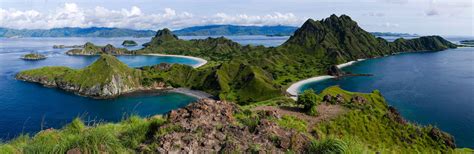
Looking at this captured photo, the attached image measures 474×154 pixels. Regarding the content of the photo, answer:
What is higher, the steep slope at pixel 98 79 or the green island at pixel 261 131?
the green island at pixel 261 131

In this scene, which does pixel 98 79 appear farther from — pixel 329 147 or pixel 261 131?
pixel 329 147

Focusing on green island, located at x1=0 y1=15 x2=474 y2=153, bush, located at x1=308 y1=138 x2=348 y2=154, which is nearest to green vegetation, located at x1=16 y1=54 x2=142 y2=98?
green island, located at x1=0 y1=15 x2=474 y2=153

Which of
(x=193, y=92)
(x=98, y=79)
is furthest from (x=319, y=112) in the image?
(x=98, y=79)

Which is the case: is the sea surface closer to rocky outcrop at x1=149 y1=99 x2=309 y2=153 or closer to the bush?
rocky outcrop at x1=149 y1=99 x2=309 y2=153

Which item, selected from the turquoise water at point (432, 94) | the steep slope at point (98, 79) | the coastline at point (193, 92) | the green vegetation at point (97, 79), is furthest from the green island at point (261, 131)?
the green vegetation at point (97, 79)

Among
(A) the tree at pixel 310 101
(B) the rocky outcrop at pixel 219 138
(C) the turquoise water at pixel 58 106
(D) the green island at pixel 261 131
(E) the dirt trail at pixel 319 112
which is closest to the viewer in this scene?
(D) the green island at pixel 261 131

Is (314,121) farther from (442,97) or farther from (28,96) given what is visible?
(28,96)

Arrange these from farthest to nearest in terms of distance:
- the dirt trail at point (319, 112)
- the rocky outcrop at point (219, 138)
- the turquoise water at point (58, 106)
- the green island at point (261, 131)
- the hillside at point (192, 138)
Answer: the turquoise water at point (58, 106) → the dirt trail at point (319, 112) → the rocky outcrop at point (219, 138) → the green island at point (261, 131) → the hillside at point (192, 138)

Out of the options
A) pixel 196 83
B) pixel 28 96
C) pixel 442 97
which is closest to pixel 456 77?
pixel 442 97

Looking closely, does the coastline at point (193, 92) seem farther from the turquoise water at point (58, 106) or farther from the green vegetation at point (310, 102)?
the green vegetation at point (310, 102)
